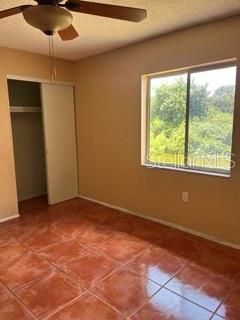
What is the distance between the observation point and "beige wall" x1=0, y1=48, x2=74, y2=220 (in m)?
3.38

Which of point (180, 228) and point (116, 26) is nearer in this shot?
point (116, 26)

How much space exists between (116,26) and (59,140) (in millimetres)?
2133

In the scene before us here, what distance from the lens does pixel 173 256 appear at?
252 cm

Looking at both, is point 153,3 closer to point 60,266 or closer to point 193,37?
point 193,37

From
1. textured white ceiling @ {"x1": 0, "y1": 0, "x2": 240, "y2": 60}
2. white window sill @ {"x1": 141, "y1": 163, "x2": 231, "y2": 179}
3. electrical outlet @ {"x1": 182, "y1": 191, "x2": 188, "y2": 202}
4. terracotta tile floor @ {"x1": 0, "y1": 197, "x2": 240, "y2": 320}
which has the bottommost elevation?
terracotta tile floor @ {"x1": 0, "y1": 197, "x2": 240, "y2": 320}

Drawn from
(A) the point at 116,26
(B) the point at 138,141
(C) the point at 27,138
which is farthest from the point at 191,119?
(C) the point at 27,138

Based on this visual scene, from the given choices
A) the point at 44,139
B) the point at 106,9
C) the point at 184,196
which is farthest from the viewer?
the point at 44,139

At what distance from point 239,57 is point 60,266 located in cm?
276

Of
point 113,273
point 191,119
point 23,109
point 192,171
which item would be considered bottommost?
point 113,273

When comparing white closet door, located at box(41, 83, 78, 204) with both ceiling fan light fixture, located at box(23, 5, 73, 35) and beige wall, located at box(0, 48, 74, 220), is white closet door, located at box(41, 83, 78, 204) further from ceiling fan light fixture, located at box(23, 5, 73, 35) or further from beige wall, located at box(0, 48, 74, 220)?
ceiling fan light fixture, located at box(23, 5, 73, 35)

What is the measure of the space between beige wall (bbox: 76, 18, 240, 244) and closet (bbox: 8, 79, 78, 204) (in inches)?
9.0

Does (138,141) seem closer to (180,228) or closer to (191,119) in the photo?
(191,119)

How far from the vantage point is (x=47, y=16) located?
4.61 feet

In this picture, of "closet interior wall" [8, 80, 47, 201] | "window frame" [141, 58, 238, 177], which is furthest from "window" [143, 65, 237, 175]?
"closet interior wall" [8, 80, 47, 201]
